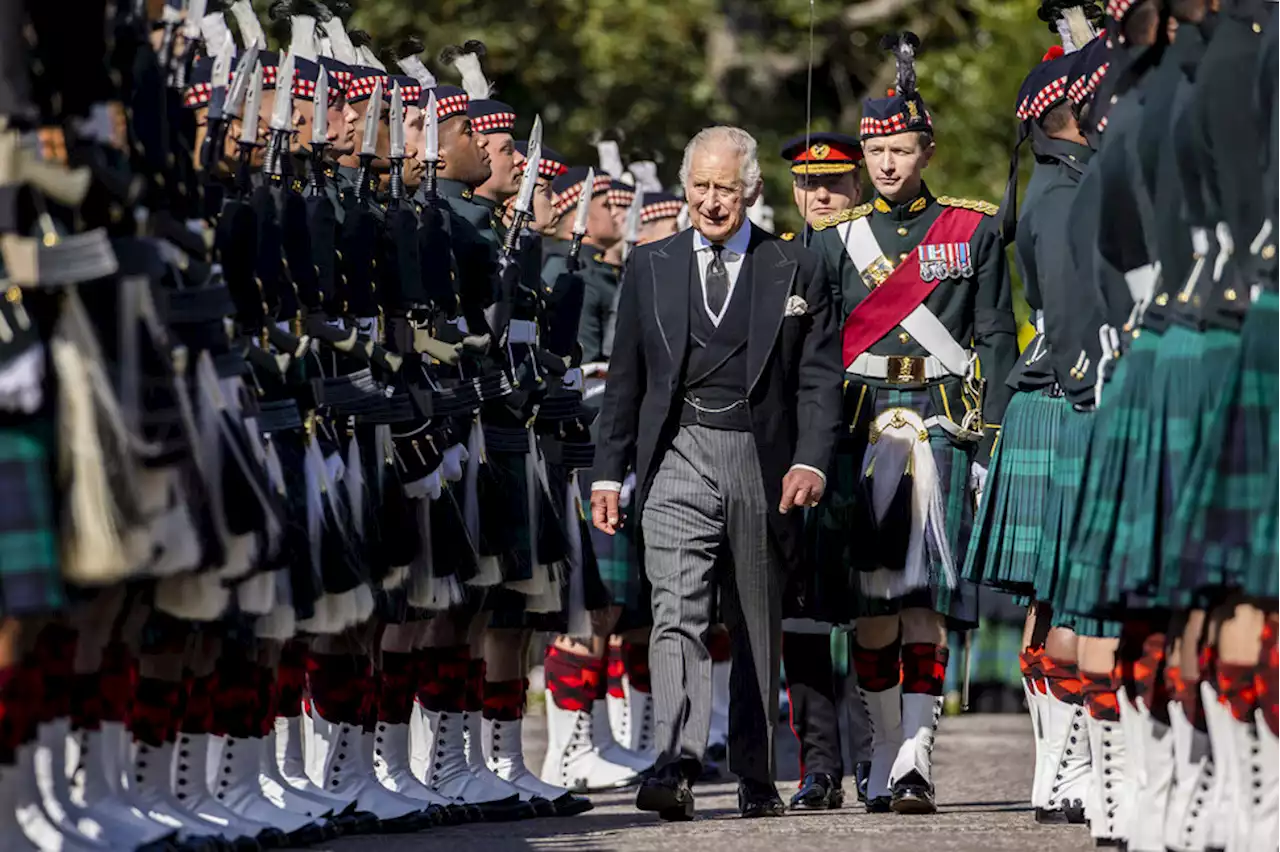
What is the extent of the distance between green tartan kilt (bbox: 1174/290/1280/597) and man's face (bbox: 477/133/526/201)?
14.3 ft

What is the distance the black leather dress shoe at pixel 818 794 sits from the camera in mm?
10359

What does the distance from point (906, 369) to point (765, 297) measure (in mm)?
926

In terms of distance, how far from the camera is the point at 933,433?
34.0 ft

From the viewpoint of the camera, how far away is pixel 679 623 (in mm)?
9445

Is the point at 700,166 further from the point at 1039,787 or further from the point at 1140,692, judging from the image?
the point at 1140,692

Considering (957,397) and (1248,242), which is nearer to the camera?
(1248,242)

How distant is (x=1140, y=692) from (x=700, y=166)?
289cm

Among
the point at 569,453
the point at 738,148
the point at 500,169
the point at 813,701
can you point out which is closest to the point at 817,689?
the point at 813,701

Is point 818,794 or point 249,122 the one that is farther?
point 818,794

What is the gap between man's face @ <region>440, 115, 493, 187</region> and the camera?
1042 centimetres

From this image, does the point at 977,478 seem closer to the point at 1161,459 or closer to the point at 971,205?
the point at 971,205

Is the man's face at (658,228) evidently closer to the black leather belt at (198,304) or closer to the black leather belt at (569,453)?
the black leather belt at (569,453)

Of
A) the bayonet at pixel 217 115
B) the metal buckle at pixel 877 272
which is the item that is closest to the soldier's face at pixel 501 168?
the metal buckle at pixel 877 272

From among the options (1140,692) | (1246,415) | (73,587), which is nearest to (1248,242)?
(1246,415)
